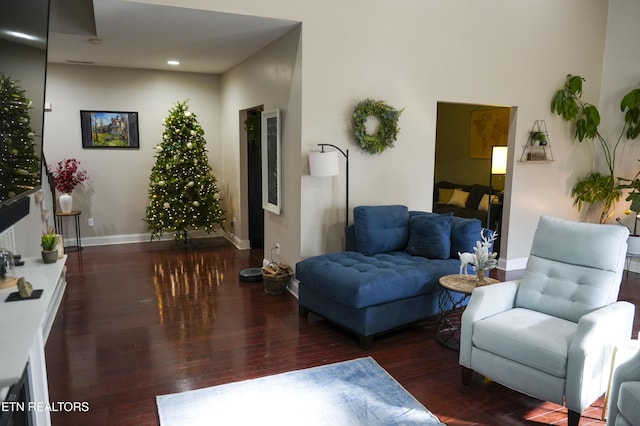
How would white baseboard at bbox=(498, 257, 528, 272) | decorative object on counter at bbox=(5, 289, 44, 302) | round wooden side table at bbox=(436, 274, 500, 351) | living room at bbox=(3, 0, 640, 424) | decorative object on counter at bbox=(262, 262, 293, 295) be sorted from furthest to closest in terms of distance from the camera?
white baseboard at bbox=(498, 257, 528, 272) < decorative object on counter at bbox=(262, 262, 293, 295) < living room at bbox=(3, 0, 640, 424) < round wooden side table at bbox=(436, 274, 500, 351) < decorative object on counter at bbox=(5, 289, 44, 302)

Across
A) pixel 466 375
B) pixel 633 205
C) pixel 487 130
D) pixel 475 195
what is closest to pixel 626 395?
pixel 466 375

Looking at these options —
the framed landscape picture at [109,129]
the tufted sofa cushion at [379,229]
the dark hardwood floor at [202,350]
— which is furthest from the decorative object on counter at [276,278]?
the framed landscape picture at [109,129]

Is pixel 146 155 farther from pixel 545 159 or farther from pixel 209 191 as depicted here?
pixel 545 159

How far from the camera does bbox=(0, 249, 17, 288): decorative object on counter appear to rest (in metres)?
2.34

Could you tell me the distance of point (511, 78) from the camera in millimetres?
5391

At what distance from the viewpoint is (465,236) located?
4.07 m

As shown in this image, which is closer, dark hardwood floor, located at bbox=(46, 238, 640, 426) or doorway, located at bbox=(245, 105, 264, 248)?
dark hardwood floor, located at bbox=(46, 238, 640, 426)

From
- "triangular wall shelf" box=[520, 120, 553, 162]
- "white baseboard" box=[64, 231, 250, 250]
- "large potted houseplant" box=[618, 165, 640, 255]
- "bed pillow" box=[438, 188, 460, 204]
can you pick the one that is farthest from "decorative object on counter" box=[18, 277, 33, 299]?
"bed pillow" box=[438, 188, 460, 204]

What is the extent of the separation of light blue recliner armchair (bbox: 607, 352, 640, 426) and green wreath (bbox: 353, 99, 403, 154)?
291 cm

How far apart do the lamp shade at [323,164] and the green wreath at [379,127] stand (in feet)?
1.54

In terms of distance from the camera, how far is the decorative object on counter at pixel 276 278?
180 inches

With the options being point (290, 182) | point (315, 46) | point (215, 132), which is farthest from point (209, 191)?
point (315, 46)

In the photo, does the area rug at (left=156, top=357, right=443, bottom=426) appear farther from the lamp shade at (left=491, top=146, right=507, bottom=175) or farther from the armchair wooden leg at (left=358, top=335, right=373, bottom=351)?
the lamp shade at (left=491, top=146, right=507, bottom=175)

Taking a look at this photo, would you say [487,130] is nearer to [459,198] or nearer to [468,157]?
[468,157]
